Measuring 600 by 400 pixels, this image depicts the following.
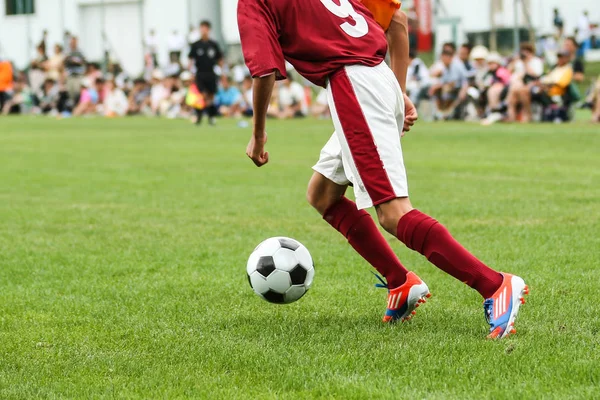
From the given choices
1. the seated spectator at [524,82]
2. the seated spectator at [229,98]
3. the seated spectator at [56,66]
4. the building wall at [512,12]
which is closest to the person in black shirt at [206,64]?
the seated spectator at [229,98]

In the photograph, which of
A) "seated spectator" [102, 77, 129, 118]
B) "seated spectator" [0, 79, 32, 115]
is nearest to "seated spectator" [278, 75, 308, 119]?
"seated spectator" [102, 77, 129, 118]

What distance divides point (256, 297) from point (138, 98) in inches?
1129

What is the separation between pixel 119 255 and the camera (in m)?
6.74

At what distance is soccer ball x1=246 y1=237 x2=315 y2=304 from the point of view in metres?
4.71

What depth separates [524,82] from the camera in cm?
2164

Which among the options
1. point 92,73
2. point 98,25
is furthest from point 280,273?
point 98,25

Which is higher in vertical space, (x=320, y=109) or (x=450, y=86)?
(x=450, y=86)

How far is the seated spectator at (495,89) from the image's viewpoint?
73.4 ft

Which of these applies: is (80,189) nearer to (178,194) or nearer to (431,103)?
(178,194)

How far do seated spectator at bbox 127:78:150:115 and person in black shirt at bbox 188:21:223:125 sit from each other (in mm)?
8368

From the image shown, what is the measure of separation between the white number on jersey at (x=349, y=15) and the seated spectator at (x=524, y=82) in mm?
17740

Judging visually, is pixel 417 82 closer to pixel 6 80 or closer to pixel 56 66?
pixel 56 66

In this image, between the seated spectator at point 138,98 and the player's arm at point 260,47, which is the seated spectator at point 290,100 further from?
the player's arm at point 260,47

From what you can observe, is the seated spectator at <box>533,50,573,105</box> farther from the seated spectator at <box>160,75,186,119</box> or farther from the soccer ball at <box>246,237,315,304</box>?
the soccer ball at <box>246,237,315,304</box>
